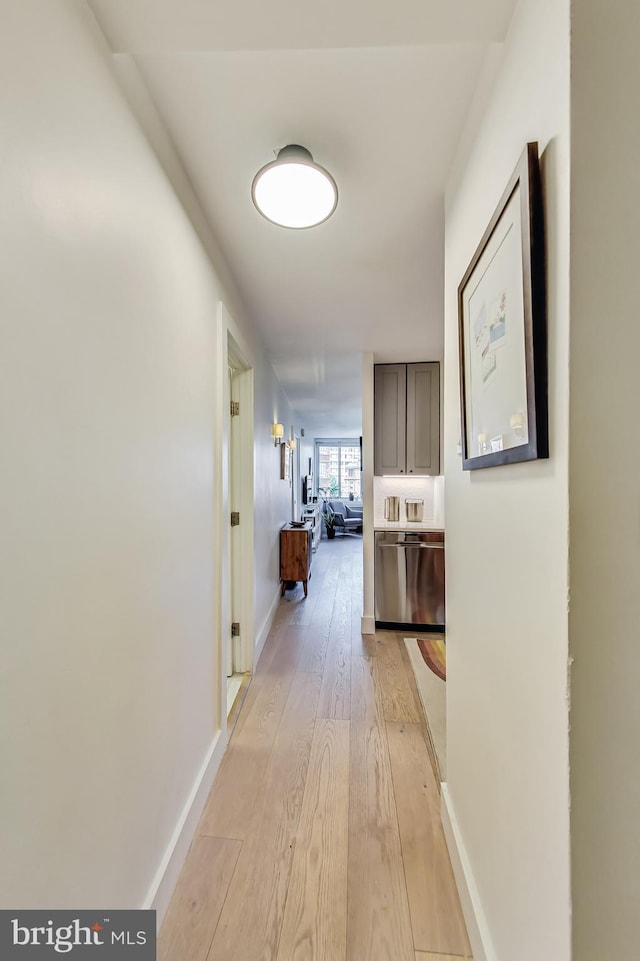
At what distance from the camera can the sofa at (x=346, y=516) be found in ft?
29.0

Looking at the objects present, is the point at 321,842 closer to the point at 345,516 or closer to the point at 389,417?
the point at 389,417

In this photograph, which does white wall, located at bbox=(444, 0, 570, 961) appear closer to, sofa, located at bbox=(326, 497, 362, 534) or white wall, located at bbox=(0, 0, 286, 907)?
white wall, located at bbox=(0, 0, 286, 907)

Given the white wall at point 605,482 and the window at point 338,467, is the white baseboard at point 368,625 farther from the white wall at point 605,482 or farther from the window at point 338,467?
the window at point 338,467

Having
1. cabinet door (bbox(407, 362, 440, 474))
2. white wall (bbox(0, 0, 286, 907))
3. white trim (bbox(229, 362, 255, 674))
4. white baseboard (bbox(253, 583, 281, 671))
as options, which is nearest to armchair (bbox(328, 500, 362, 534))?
white baseboard (bbox(253, 583, 281, 671))

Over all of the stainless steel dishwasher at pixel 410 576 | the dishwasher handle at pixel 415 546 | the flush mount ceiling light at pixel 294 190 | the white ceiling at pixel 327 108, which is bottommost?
the stainless steel dishwasher at pixel 410 576

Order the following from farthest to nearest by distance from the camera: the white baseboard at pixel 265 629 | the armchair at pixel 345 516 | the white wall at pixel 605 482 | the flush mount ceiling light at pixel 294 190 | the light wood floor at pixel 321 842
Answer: the armchair at pixel 345 516 < the white baseboard at pixel 265 629 < the flush mount ceiling light at pixel 294 190 < the light wood floor at pixel 321 842 < the white wall at pixel 605 482

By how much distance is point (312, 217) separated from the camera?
1378 mm

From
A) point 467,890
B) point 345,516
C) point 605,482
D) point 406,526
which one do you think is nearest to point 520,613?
point 605,482

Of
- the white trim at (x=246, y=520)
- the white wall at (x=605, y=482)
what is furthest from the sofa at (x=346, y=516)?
the white wall at (x=605, y=482)

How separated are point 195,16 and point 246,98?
0.87ft

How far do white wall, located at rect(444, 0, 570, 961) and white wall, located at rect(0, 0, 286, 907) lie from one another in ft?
2.92

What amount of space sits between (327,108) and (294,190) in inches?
9.1

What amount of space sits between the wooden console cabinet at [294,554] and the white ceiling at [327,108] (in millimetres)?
2615

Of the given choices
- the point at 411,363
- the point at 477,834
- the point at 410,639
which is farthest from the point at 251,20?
the point at 410,639
